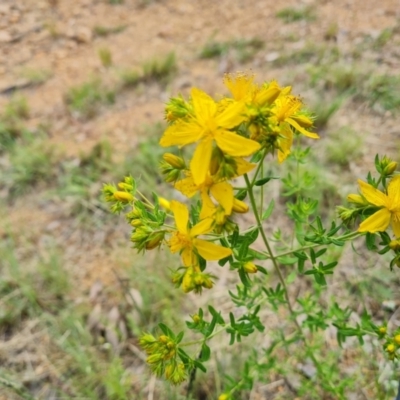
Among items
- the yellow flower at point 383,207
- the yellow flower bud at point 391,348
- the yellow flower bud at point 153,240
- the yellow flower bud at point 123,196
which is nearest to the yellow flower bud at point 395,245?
the yellow flower at point 383,207

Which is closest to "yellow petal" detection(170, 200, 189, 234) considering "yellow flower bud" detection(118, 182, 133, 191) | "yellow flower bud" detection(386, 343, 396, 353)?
"yellow flower bud" detection(118, 182, 133, 191)

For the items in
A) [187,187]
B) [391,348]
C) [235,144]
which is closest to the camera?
[235,144]

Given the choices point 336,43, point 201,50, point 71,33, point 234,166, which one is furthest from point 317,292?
point 71,33

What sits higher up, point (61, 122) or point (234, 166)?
point (234, 166)

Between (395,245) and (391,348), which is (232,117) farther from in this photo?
(391,348)

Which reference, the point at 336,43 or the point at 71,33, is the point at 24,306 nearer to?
the point at 336,43

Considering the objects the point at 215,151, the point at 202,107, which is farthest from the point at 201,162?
the point at 202,107
